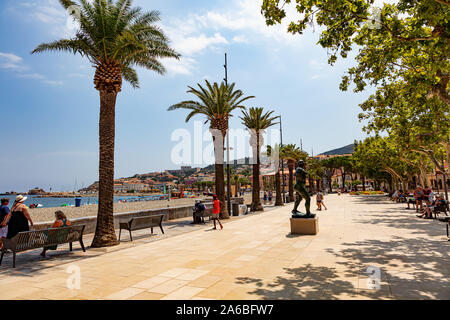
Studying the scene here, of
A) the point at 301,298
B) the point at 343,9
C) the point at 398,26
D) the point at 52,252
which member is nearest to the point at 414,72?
the point at 398,26

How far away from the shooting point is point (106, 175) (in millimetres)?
9523

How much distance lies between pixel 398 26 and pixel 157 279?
8.88 m

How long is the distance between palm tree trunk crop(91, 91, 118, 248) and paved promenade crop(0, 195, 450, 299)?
1.02m

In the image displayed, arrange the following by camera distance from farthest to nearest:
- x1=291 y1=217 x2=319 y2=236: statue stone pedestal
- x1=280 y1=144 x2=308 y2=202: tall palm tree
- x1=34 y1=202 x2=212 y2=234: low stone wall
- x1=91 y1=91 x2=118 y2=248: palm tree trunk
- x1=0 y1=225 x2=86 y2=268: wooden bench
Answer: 1. x1=280 y1=144 x2=308 y2=202: tall palm tree
2. x1=34 y1=202 x2=212 y2=234: low stone wall
3. x1=291 y1=217 x2=319 y2=236: statue stone pedestal
4. x1=91 y1=91 x2=118 y2=248: palm tree trunk
5. x1=0 y1=225 x2=86 y2=268: wooden bench

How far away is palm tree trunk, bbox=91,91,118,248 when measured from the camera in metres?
9.10

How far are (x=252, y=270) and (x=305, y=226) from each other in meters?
5.07

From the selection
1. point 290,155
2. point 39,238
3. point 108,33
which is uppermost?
point 108,33

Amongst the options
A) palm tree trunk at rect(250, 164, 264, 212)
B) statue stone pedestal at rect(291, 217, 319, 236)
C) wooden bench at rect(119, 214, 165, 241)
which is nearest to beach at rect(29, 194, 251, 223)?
palm tree trunk at rect(250, 164, 264, 212)

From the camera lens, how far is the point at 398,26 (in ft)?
23.4

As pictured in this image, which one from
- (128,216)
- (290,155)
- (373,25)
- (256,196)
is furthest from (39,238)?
(290,155)

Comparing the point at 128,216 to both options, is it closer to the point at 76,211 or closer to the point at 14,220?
the point at 14,220

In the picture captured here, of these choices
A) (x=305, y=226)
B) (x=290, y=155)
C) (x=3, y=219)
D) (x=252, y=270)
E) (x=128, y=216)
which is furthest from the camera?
(x=290, y=155)

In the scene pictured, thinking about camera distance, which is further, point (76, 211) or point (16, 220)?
point (76, 211)

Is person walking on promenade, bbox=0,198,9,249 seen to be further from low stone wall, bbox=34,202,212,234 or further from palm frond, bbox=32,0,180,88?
palm frond, bbox=32,0,180,88
